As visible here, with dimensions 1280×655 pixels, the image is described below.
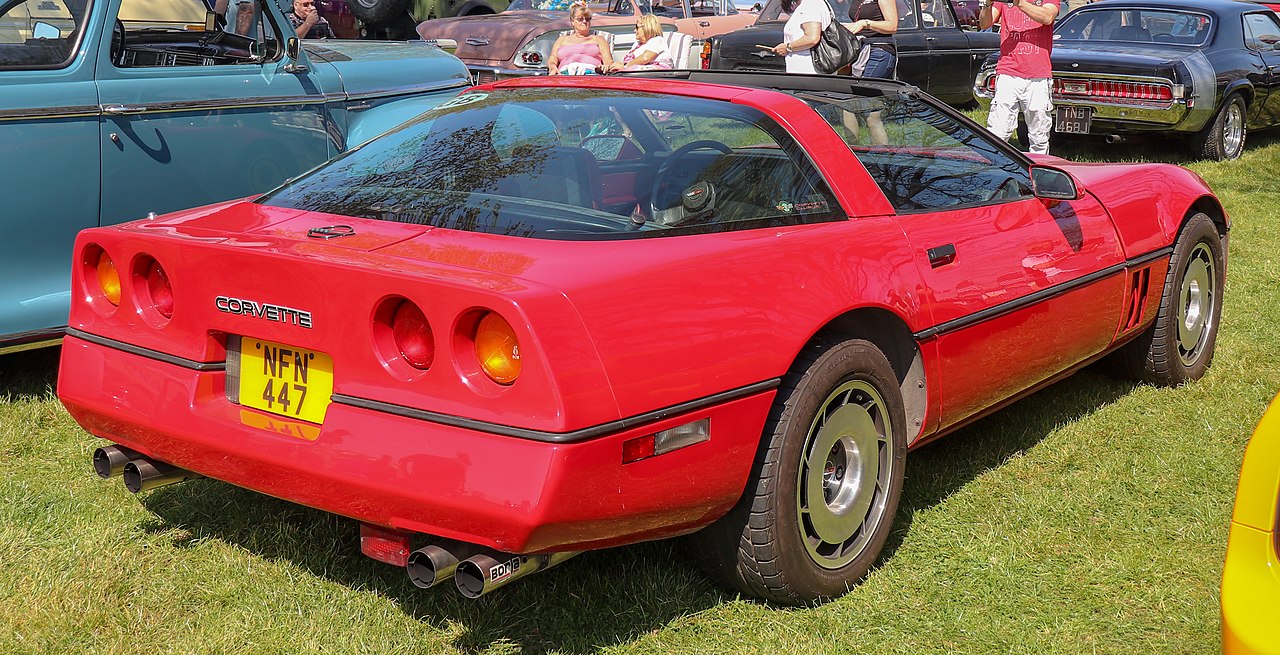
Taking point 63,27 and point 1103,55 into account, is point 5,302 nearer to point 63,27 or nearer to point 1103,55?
point 63,27

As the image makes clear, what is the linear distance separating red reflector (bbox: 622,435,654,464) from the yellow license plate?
683 millimetres

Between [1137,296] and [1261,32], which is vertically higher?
[1261,32]

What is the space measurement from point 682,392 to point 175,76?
3489 millimetres

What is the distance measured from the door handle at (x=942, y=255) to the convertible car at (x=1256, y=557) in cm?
140

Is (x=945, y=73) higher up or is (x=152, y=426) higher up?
(x=945, y=73)

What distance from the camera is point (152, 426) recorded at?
2.97 m

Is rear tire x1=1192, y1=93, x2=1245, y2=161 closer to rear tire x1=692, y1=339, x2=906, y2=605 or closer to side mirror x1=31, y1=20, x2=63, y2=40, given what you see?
rear tire x1=692, y1=339, x2=906, y2=605

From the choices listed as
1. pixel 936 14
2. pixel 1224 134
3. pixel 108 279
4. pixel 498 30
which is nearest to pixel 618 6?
pixel 498 30

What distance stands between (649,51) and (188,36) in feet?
17.0

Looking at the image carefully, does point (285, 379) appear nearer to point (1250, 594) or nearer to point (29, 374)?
point (1250, 594)

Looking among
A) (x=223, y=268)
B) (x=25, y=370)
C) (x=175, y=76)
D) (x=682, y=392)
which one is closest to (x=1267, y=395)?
(x=682, y=392)

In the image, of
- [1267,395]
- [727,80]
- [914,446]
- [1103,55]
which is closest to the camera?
[914,446]

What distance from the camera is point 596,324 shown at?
2.50m

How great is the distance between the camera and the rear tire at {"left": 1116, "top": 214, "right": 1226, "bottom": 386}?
4809mm
